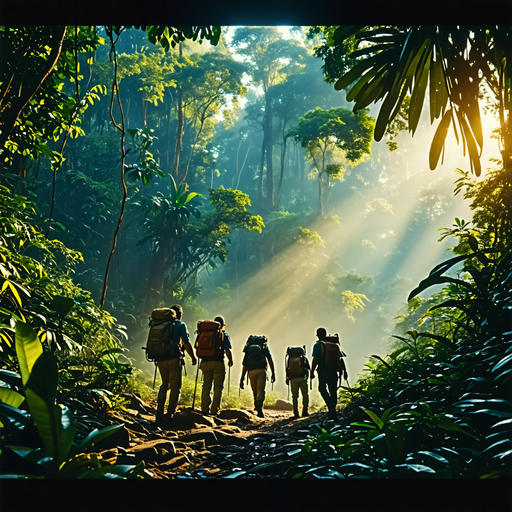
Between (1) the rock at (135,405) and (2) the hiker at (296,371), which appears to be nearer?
(1) the rock at (135,405)

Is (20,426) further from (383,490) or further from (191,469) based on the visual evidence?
(191,469)

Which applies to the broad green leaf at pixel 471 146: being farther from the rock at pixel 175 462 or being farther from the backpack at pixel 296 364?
the backpack at pixel 296 364

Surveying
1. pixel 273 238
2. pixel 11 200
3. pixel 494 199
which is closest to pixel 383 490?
pixel 494 199

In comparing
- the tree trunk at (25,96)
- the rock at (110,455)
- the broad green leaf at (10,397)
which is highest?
the tree trunk at (25,96)

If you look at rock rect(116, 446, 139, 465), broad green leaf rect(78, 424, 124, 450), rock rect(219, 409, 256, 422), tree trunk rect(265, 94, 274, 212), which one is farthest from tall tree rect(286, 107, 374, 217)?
tree trunk rect(265, 94, 274, 212)

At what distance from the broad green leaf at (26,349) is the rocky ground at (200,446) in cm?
113

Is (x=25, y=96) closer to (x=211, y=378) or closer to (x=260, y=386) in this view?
(x=211, y=378)

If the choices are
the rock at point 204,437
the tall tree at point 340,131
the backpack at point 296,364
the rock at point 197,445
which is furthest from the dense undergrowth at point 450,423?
the tall tree at point 340,131

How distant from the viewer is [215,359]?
15.4 feet

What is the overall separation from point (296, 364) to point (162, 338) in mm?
2097

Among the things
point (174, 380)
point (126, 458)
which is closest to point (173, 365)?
point (174, 380)

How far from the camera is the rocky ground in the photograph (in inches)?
96.7

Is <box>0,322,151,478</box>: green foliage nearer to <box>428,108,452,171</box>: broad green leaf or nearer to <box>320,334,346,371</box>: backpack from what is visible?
<box>428,108,452,171</box>: broad green leaf

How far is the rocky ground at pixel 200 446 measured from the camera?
2.46 metres
